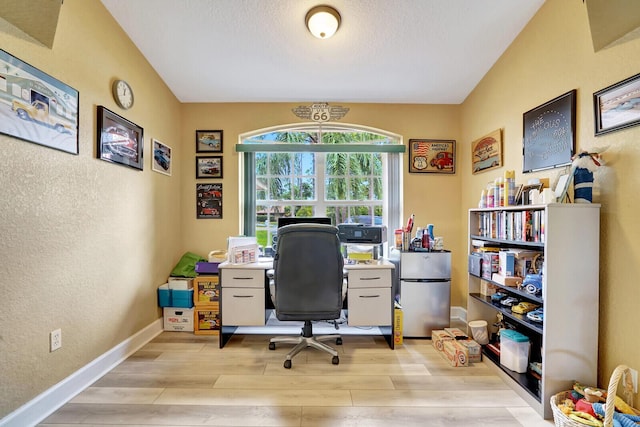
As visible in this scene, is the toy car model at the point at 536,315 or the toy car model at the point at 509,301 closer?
the toy car model at the point at 536,315

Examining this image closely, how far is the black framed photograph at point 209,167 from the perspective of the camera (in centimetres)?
312

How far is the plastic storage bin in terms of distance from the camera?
1.86m

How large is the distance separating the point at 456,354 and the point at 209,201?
2834mm

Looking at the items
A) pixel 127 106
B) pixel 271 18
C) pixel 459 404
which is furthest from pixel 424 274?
pixel 127 106

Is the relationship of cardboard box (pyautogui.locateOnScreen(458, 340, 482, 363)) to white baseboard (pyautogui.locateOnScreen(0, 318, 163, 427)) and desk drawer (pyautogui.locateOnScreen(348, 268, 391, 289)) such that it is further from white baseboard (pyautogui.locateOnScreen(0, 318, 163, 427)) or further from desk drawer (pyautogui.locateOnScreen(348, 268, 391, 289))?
white baseboard (pyautogui.locateOnScreen(0, 318, 163, 427))

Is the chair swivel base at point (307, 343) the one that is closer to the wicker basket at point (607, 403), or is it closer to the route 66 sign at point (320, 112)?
the wicker basket at point (607, 403)

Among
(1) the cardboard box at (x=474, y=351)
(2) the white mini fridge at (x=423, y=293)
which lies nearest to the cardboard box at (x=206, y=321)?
(2) the white mini fridge at (x=423, y=293)

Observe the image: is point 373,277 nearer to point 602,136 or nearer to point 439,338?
point 439,338

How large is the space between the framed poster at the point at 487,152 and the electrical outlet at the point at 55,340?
352 cm

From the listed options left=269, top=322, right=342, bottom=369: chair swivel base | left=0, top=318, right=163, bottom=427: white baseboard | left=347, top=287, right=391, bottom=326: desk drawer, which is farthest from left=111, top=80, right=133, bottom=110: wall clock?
left=347, top=287, right=391, bottom=326: desk drawer

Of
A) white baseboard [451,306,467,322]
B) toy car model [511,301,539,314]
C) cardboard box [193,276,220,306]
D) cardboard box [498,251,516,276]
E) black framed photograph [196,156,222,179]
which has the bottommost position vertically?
white baseboard [451,306,467,322]

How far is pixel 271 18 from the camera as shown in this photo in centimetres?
202

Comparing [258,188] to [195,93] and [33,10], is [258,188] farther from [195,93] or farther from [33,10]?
[33,10]

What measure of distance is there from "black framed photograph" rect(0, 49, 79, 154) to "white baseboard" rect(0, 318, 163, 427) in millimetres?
1411
